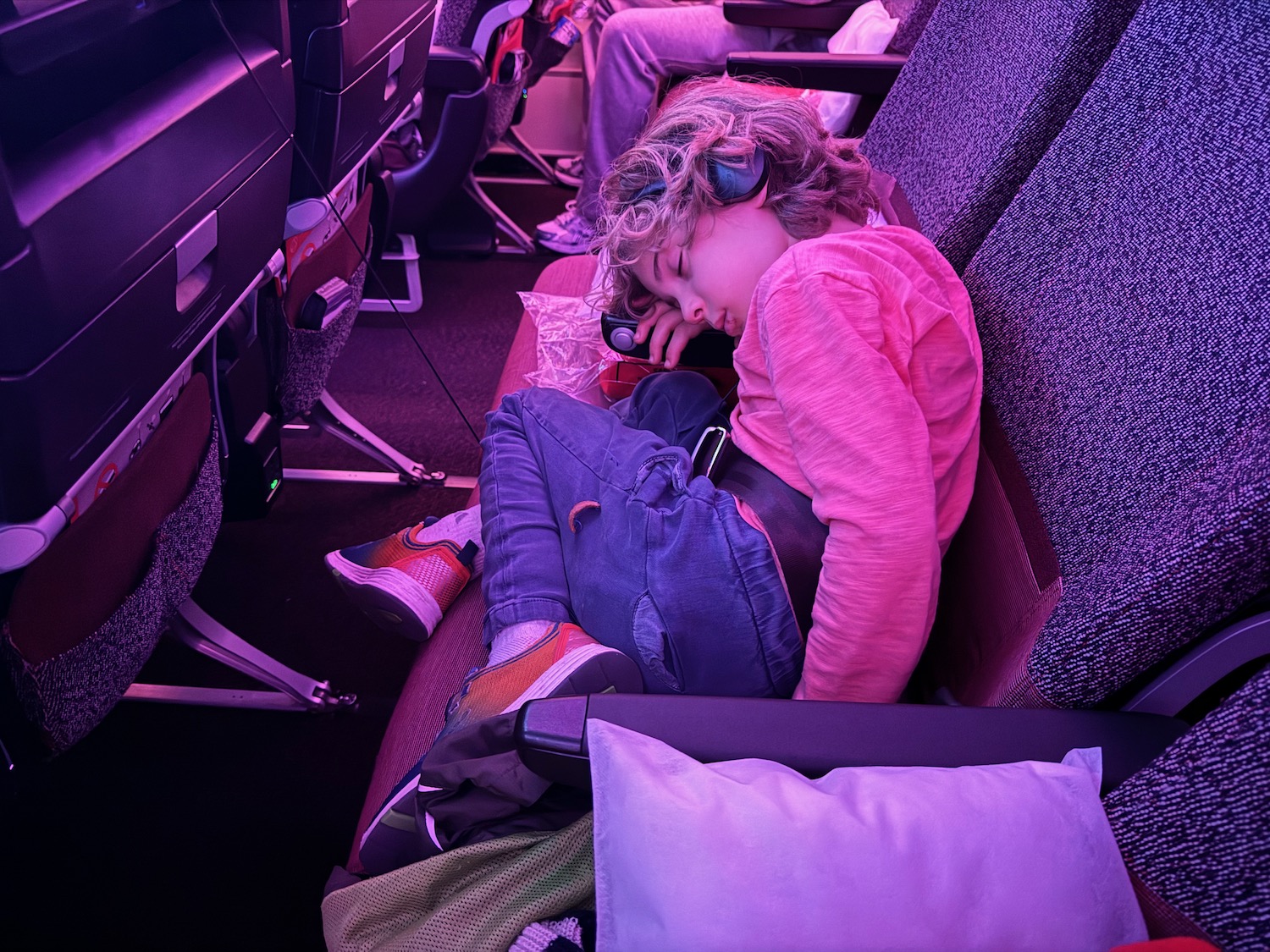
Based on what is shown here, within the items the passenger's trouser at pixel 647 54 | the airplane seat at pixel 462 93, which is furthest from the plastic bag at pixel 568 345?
the passenger's trouser at pixel 647 54

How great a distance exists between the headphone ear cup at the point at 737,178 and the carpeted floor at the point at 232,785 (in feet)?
1.97

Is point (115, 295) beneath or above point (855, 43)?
beneath

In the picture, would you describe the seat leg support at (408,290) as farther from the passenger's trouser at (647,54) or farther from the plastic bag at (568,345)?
the plastic bag at (568,345)

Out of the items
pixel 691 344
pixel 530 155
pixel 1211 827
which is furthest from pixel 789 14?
pixel 1211 827

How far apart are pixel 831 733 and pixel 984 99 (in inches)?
37.0

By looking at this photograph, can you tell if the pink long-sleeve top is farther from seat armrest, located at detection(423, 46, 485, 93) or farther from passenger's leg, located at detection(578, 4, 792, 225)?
passenger's leg, located at detection(578, 4, 792, 225)

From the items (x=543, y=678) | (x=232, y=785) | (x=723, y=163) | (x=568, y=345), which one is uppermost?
(x=723, y=163)

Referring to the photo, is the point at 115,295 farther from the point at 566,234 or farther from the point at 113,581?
the point at 566,234

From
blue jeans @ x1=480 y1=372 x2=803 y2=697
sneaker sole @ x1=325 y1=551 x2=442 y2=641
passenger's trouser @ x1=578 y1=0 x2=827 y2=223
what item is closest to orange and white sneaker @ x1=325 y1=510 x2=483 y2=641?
sneaker sole @ x1=325 y1=551 x2=442 y2=641

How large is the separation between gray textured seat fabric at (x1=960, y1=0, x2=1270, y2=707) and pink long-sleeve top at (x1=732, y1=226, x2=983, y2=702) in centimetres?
8

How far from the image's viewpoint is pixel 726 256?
1077 mm

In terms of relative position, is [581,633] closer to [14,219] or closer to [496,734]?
[496,734]

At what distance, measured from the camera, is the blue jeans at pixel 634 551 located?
0.87 metres

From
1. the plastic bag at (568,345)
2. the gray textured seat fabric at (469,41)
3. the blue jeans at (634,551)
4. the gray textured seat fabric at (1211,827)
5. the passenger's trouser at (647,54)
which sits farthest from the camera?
the passenger's trouser at (647,54)
